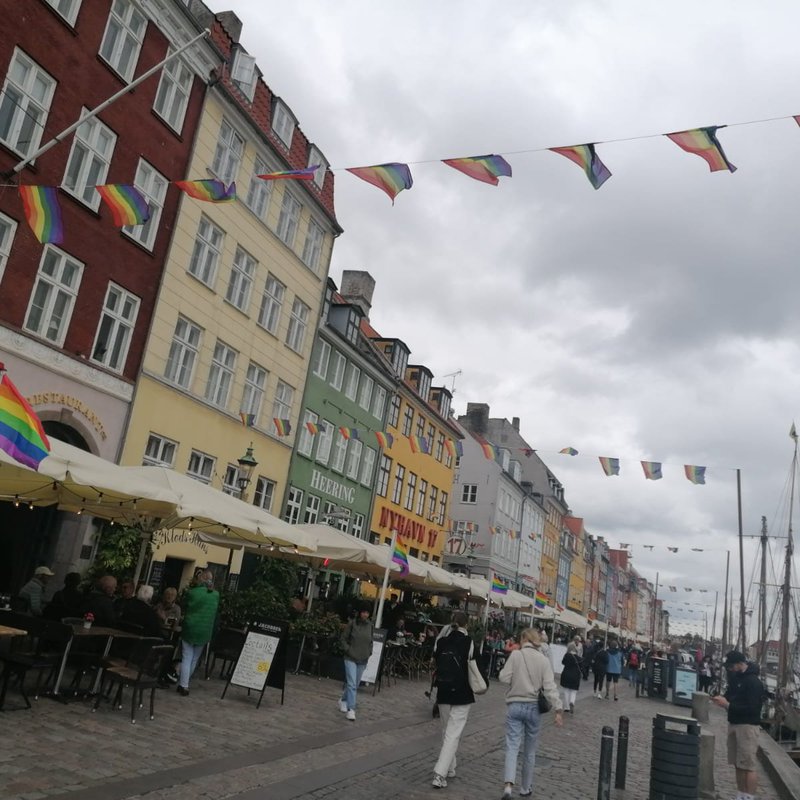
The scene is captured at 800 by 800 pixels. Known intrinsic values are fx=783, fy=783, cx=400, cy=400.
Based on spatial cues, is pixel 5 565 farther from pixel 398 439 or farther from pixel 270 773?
pixel 398 439

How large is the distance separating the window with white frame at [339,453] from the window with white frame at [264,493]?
5095 millimetres

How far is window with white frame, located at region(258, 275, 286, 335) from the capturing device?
26.9m

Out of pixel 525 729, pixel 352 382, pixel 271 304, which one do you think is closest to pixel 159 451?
pixel 271 304

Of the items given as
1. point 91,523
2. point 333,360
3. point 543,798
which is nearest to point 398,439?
point 333,360

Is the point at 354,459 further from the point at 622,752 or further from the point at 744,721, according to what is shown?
the point at 744,721

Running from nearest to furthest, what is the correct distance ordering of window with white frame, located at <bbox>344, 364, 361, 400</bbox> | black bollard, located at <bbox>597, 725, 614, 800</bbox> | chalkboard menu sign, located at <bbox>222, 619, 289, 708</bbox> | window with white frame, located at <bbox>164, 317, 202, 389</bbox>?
1. black bollard, located at <bbox>597, 725, 614, 800</bbox>
2. chalkboard menu sign, located at <bbox>222, 619, 289, 708</bbox>
3. window with white frame, located at <bbox>164, 317, 202, 389</bbox>
4. window with white frame, located at <bbox>344, 364, 361, 400</bbox>

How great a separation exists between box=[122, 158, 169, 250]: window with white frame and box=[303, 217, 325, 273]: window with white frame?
27.4 ft

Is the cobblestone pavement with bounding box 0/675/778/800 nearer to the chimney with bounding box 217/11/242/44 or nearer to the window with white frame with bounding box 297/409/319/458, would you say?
the window with white frame with bounding box 297/409/319/458

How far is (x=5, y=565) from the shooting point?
1867 cm

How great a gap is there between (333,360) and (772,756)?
22.3 metres

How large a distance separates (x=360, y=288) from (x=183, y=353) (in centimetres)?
1968

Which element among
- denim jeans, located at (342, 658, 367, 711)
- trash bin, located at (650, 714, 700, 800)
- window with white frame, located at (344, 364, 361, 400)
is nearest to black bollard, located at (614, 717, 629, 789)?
trash bin, located at (650, 714, 700, 800)

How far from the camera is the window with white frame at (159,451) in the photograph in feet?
69.9

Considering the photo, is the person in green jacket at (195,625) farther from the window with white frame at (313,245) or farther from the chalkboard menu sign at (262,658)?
the window with white frame at (313,245)
